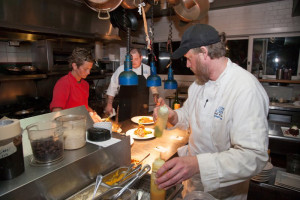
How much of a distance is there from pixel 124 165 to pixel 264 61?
553 centimetres

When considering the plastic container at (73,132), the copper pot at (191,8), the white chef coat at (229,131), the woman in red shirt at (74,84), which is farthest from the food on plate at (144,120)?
the copper pot at (191,8)

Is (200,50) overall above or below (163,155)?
above

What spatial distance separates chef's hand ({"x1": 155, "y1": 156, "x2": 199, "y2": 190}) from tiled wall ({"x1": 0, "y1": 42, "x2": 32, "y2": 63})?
403 cm

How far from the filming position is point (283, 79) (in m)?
5.10

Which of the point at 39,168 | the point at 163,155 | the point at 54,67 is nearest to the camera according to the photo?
the point at 39,168

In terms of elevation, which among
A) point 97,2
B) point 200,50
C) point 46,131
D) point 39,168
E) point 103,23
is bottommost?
point 39,168

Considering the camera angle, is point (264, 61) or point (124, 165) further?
point (264, 61)

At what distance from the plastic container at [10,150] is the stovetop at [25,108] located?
286cm

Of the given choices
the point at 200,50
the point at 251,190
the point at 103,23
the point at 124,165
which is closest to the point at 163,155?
the point at 124,165

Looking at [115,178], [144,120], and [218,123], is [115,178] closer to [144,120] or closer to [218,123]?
[218,123]

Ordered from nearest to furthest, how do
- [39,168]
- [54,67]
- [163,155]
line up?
[39,168] < [163,155] < [54,67]

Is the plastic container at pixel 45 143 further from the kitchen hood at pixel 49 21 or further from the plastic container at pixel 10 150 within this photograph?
the kitchen hood at pixel 49 21

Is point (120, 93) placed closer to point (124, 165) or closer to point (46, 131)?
point (124, 165)

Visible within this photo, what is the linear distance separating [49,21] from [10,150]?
3118 mm
